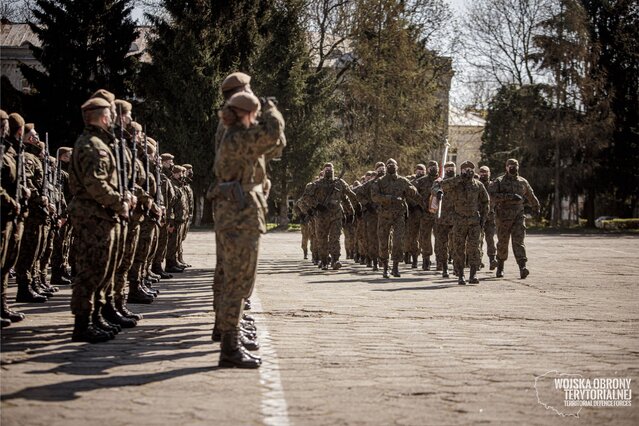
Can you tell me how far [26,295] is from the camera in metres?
11.8

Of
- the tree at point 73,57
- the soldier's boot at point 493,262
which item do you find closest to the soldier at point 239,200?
the soldier's boot at point 493,262

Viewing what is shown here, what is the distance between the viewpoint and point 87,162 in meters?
8.33

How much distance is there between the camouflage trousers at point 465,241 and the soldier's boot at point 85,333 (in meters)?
9.33

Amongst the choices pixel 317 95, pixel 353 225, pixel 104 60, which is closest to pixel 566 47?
pixel 317 95

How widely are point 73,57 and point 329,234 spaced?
29.2 m

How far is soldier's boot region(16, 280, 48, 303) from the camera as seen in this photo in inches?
462

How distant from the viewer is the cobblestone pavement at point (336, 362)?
5637mm

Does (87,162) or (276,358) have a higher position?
(87,162)

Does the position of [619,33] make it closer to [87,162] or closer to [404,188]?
[404,188]

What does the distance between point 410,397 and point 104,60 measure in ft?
138

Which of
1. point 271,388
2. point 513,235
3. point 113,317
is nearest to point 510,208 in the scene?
point 513,235

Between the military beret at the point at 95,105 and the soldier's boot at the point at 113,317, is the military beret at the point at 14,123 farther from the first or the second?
the soldier's boot at the point at 113,317

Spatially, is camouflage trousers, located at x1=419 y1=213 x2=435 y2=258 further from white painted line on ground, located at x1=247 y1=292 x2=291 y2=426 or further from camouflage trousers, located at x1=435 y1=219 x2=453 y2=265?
white painted line on ground, located at x1=247 y1=292 x2=291 y2=426

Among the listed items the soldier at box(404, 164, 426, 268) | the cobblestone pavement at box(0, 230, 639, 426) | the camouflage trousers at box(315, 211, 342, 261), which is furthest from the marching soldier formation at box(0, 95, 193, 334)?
the soldier at box(404, 164, 426, 268)
